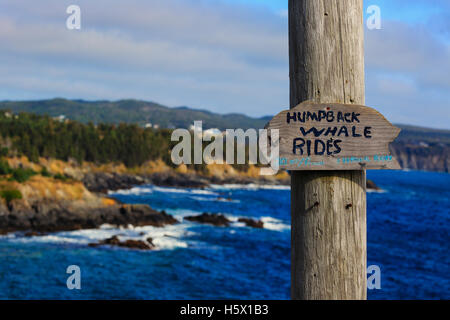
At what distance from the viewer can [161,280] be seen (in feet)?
89.5

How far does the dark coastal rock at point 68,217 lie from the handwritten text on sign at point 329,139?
112 ft

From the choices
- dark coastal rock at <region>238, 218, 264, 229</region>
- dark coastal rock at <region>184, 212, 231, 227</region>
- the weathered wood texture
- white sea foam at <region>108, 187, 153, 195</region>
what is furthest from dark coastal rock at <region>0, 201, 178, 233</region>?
the weathered wood texture

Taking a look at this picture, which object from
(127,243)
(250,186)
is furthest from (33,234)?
(250,186)

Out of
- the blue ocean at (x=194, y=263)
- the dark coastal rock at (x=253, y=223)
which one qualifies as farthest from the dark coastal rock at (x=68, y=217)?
the dark coastal rock at (x=253, y=223)

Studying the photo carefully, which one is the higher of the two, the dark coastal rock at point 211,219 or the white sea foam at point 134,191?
the white sea foam at point 134,191

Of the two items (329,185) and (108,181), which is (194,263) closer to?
(329,185)

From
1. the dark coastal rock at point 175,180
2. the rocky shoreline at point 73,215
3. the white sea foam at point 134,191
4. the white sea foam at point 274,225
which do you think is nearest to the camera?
the rocky shoreline at point 73,215

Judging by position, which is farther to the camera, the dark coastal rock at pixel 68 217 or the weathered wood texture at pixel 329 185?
the dark coastal rock at pixel 68 217

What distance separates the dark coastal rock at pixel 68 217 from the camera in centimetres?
3434

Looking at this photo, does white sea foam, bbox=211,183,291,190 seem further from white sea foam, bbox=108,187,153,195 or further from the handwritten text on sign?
the handwritten text on sign

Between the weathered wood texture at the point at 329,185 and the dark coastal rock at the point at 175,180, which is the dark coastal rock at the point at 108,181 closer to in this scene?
the dark coastal rock at the point at 175,180

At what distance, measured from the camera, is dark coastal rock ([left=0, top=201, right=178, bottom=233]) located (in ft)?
113

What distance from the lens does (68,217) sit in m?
36.4
